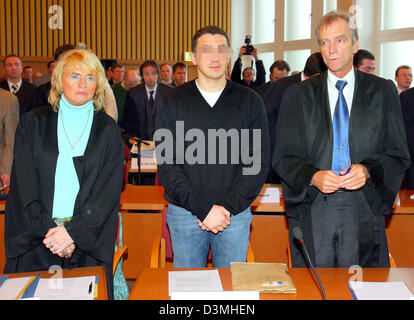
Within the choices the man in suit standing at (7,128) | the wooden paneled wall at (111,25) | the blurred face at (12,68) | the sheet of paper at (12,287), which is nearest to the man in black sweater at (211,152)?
the sheet of paper at (12,287)

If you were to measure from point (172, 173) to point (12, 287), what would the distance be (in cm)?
90

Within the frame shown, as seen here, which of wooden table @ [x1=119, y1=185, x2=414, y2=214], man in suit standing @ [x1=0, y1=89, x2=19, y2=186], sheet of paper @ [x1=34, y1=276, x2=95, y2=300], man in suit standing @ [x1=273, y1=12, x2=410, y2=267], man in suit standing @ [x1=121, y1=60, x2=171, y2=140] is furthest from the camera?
man in suit standing @ [x1=121, y1=60, x2=171, y2=140]

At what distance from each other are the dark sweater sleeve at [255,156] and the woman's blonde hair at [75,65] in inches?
30.6

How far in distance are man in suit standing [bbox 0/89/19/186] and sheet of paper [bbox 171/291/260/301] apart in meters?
2.62

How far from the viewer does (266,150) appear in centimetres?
245

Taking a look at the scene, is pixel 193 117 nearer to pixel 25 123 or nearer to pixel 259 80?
pixel 25 123

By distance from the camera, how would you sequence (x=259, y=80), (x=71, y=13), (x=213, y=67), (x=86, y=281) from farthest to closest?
(x=71, y=13) < (x=259, y=80) < (x=213, y=67) < (x=86, y=281)

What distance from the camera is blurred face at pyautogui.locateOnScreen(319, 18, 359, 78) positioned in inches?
88.2

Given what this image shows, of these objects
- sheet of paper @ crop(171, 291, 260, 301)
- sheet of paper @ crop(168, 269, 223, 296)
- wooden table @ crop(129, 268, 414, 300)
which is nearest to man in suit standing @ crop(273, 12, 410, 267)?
wooden table @ crop(129, 268, 414, 300)

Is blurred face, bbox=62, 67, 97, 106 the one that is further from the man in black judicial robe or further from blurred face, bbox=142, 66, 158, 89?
blurred face, bbox=142, 66, 158, 89

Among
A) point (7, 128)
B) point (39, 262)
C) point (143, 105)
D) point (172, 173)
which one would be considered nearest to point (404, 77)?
point (143, 105)

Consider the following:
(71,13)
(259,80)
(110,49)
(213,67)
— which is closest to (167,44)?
(110,49)

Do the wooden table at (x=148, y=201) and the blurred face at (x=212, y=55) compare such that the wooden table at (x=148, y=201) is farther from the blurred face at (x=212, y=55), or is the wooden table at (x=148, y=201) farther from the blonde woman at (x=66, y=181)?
the blurred face at (x=212, y=55)

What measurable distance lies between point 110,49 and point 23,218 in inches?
436
